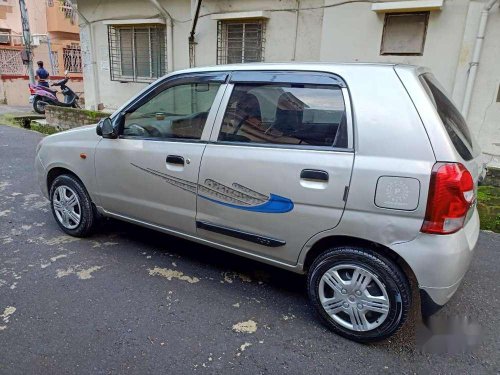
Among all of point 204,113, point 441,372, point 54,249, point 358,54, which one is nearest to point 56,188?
point 54,249

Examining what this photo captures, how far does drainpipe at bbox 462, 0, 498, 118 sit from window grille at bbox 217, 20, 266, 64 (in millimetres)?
3612

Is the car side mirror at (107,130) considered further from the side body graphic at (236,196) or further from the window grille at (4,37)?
the window grille at (4,37)

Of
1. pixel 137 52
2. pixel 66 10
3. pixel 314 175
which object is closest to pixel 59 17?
pixel 66 10

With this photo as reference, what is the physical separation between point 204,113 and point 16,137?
7647mm

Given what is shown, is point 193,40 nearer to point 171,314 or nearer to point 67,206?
point 67,206

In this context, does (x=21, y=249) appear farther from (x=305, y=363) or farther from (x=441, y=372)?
(x=441, y=372)

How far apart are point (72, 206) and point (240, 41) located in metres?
5.21

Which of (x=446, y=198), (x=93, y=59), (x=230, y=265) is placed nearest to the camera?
(x=446, y=198)

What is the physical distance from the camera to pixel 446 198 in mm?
1924

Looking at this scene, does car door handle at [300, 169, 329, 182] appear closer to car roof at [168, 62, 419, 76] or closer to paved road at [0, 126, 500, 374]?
car roof at [168, 62, 419, 76]

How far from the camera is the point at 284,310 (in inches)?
104

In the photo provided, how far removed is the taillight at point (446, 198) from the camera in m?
1.92

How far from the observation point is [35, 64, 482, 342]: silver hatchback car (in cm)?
200

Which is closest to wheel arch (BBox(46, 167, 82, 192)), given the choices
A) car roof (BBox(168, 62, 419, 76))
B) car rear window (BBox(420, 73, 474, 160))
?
car roof (BBox(168, 62, 419, 76))
